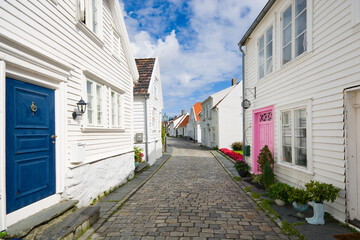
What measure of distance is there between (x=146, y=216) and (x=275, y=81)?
5569 millimetres

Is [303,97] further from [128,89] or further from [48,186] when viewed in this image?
[128,89]

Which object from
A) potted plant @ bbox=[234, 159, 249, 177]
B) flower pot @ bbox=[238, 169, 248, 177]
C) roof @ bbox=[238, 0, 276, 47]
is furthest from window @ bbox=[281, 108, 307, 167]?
roof @ bbox=[238, 0, 276, 47]

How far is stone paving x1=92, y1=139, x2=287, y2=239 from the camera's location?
4.11 m

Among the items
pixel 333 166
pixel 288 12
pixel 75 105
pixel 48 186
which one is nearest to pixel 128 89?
pixel 75 105

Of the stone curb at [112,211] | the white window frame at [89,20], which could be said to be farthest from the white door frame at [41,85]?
the white window frame at [89,20]

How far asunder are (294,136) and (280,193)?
1.69 metres

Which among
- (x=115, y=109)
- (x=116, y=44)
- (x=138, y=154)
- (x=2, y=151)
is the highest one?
(x=116, y=44)

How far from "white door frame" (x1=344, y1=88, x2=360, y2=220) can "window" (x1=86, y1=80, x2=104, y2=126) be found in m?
6.08

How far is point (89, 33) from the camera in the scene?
5.89 meters

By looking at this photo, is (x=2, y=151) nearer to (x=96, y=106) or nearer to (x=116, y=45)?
(x=96, y=106)

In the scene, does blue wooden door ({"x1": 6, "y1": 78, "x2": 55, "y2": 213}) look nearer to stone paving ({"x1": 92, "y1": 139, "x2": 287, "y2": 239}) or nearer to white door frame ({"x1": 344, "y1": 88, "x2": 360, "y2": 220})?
stone paving ({"x1": 92, "y1": 139, "x2": 287, "y2": 239})

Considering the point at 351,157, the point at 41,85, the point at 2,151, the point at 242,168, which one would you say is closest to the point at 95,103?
the point at 41,85

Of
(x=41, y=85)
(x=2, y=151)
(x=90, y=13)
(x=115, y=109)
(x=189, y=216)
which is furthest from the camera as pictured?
(x=115, y=109)

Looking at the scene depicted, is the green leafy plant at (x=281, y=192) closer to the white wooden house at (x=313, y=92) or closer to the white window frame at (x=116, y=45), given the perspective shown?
the white wooden house at (x=313, y=92)
